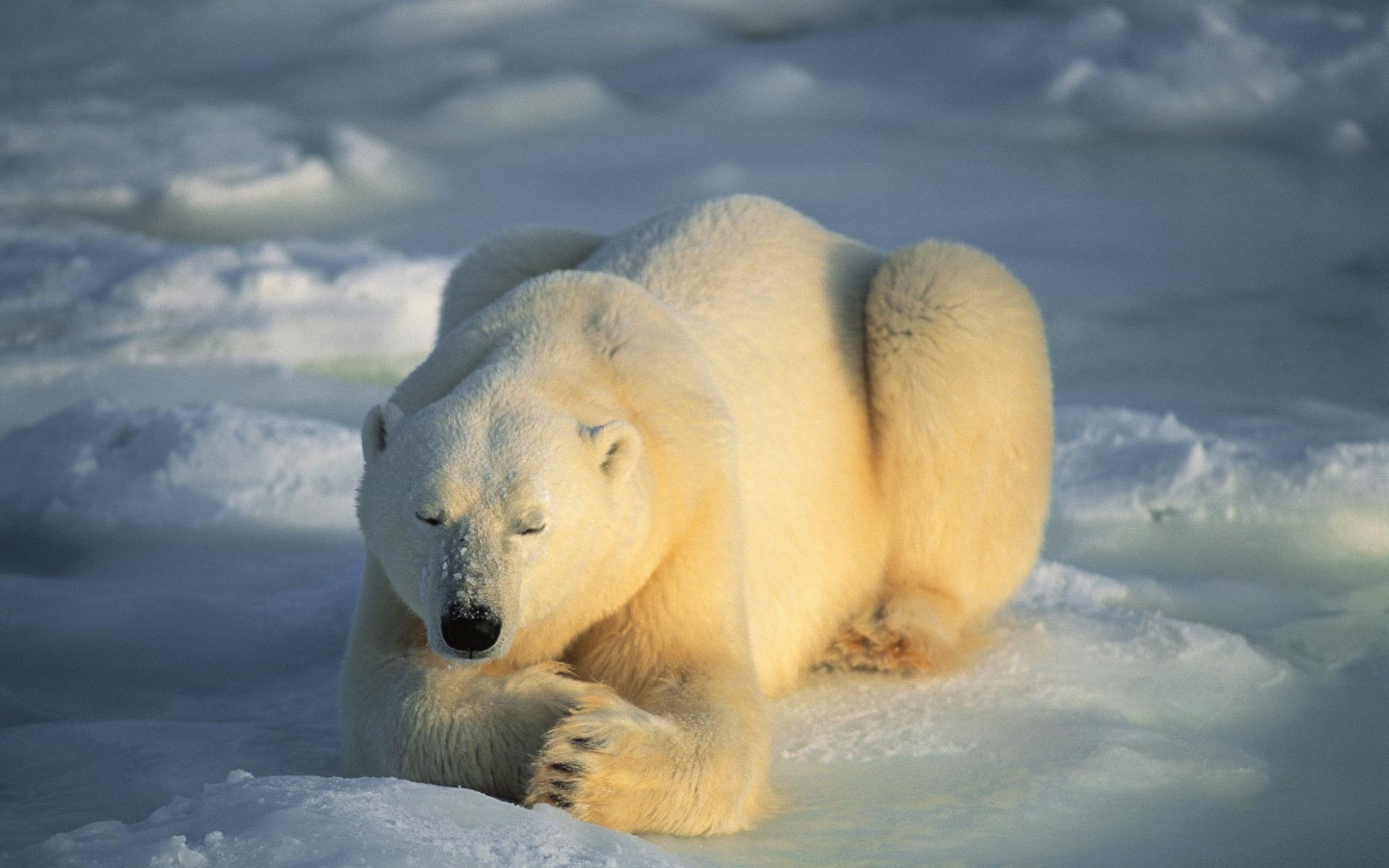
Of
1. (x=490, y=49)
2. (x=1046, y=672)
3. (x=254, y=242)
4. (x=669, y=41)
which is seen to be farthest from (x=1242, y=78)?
(x=1046, y=672)

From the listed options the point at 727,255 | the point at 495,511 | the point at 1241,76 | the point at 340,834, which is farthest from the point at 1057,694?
the point at 1241,76

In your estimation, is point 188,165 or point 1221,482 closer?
point 1221,482

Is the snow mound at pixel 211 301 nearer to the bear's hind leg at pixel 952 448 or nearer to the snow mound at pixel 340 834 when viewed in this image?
Answer: the bear's hind leg at pixel 952 448

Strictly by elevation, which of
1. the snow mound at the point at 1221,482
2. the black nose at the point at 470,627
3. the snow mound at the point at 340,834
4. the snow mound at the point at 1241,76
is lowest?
the snow mound at the point at 1221,482

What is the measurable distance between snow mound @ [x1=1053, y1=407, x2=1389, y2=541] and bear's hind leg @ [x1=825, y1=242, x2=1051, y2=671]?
0.99m

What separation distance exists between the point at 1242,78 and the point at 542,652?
8552 mm

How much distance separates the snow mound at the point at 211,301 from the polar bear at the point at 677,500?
2615 millimetres

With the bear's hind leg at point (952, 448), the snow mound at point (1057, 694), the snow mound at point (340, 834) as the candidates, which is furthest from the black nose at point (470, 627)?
the bear's hind leg at point (952, 448)

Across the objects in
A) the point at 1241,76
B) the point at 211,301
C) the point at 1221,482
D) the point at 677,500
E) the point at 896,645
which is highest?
the point at 1241,76

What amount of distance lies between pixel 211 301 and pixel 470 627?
4.96 metres

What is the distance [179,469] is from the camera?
422 cm

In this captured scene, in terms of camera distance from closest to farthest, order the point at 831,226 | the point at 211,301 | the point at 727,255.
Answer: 1. the point at 727,255
2. the point at 211,301
3. the point at 831,226

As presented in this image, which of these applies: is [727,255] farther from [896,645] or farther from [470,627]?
[470,627]

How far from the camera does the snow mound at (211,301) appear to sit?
6.02 m
